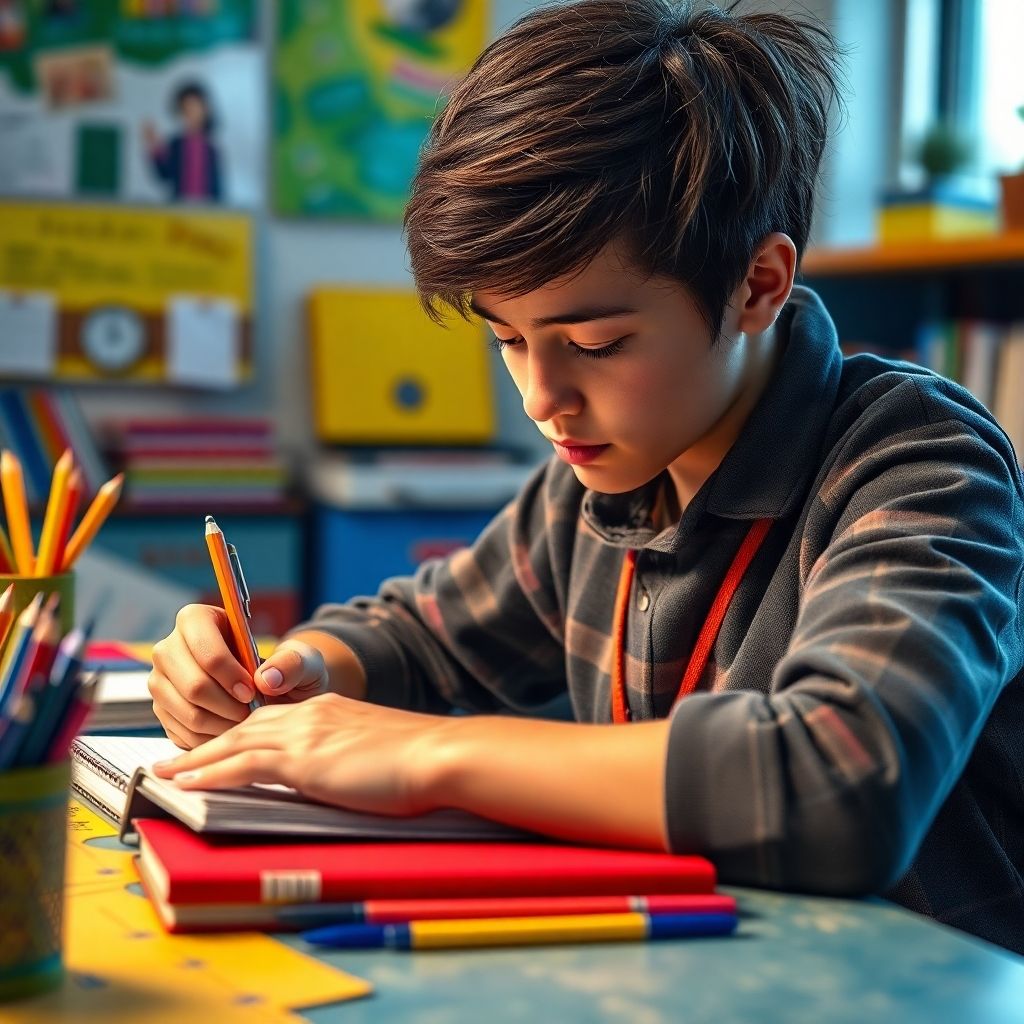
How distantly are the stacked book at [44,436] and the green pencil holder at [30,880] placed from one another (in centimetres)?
211

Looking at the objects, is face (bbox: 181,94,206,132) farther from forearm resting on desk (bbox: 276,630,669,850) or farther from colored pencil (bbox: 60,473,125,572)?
forearm resting on desk (bbox: 276,630,669,850)

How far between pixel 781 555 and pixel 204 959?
1.72 feet

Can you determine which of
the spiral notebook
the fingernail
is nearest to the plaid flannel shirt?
the spiral notebook

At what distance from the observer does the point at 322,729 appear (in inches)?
29.7

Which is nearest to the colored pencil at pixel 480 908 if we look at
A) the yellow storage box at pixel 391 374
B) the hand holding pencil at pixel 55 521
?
the hand holding pencil at pixel 55 521

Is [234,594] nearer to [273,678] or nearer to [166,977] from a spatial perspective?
[273,678]

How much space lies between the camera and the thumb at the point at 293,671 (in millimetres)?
941

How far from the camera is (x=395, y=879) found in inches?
25.5

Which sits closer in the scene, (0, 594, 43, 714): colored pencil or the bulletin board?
(0, 594, 43, 714): colored pencil

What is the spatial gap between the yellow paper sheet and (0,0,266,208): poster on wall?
A: 2.35m

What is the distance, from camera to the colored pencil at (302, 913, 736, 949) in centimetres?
61

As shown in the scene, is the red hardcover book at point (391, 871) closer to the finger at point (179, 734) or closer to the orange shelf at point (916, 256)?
the finger at point (179, 734)

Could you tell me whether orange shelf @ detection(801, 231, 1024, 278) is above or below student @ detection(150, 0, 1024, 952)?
above

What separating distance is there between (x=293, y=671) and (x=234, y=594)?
9 cm
